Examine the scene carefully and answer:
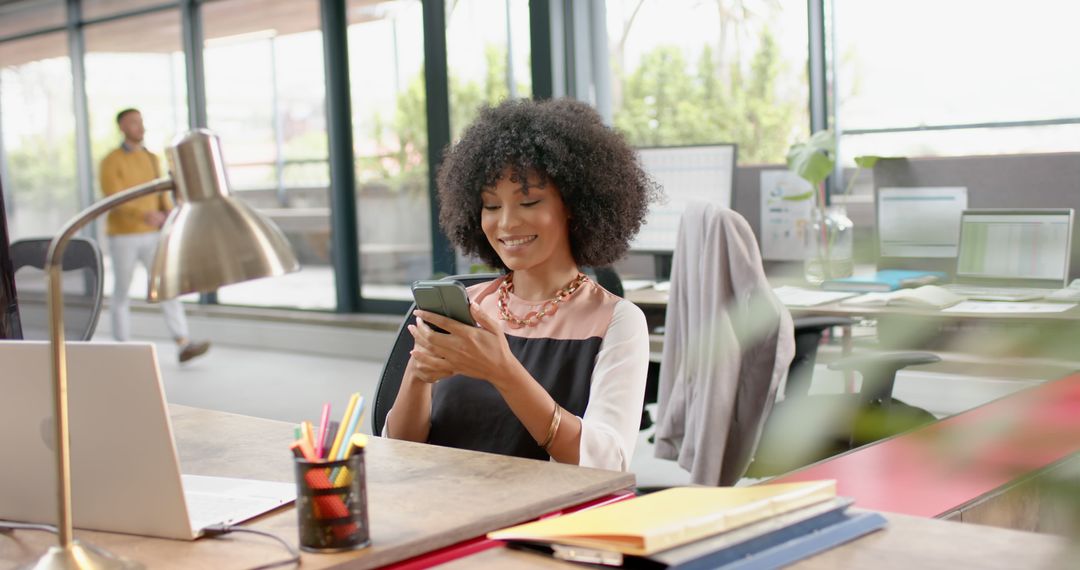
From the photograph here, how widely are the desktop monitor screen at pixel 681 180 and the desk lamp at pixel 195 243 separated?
10.3 ft

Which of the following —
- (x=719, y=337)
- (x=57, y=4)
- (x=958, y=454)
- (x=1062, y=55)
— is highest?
(x=57, y=4)

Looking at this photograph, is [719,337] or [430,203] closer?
→ [719,337]

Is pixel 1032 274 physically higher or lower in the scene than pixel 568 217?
lower

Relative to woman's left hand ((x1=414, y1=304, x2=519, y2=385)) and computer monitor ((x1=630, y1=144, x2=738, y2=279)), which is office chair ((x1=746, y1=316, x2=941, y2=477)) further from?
computer monitor ((x1=630, y1=144, x2=738, y2=279))

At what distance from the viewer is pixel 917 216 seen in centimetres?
373

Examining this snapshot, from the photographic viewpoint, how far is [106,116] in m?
8.61

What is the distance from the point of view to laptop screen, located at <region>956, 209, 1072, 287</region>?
3254 millimetres

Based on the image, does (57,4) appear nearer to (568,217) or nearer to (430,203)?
(430,203)

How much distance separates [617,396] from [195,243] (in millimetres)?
864

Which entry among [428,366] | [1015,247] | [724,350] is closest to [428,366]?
[428,366]

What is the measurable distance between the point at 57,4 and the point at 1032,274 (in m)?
7.86

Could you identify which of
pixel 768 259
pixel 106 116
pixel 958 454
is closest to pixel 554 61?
pixel 768 259

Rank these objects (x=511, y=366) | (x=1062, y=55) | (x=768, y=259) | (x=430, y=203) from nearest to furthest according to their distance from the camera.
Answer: (x=511, y=366) → (x=768, y=259) → (x=1062, y=55) → (x=430, y=203)

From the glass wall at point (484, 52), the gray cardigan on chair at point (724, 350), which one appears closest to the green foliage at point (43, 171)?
the glass wall at point (484, 52)
